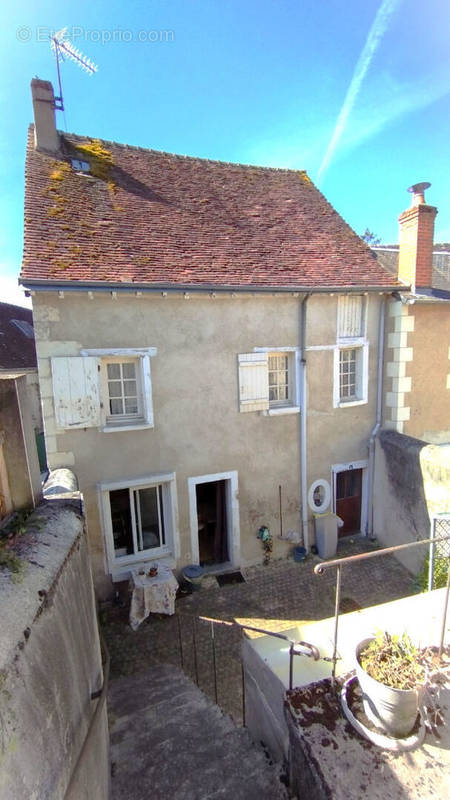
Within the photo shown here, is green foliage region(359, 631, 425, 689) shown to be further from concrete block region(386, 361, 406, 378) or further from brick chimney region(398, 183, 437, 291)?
brick chimney region(398, 183, 437, 291)

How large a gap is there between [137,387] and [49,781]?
5.98 m

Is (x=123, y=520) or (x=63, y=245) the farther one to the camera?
(x=123, y=520)

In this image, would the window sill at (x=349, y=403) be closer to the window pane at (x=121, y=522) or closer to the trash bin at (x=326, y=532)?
the trash bin at (x=326, y=532)

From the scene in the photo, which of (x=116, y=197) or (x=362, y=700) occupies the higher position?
(x=116, y=197)

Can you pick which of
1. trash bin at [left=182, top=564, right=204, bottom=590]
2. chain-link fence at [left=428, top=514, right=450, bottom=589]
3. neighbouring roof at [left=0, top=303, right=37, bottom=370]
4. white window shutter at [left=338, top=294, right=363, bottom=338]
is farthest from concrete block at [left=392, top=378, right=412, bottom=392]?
neighbouring roof at [left=0, top=303, right=37, bottom=370]

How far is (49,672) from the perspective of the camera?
2420 millimetres

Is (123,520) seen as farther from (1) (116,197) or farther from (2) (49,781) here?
(1) (116,197)

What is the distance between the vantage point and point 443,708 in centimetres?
266

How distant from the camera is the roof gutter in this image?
20.8 feet

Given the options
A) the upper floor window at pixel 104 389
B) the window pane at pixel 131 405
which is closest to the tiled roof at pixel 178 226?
the upper floor window at pixel 104 389

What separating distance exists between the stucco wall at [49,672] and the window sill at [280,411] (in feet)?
17.2

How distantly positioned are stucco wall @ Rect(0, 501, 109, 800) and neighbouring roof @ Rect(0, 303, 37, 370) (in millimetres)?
14359

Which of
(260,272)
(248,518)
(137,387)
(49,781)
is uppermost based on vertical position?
(260,272)

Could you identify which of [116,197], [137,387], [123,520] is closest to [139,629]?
[123,520]
